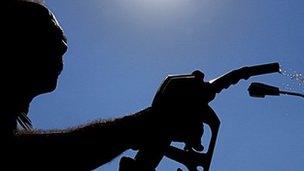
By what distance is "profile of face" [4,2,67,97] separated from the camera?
146 inches

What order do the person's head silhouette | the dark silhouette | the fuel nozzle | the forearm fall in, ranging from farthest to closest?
the person's head silhouette < the fuel nozzle < the forearm < the dark silhouette

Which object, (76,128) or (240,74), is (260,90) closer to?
(240,74)

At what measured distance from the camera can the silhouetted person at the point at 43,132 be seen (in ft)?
Answer: 10.1

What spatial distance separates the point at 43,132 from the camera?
11.6 ft

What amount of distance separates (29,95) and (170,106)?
1.40 m

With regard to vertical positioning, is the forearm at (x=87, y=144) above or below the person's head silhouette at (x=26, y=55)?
below

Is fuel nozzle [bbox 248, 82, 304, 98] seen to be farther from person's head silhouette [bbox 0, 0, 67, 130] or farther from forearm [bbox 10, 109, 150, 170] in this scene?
person's head silhouette [bbox 0, 0, 67, 130]

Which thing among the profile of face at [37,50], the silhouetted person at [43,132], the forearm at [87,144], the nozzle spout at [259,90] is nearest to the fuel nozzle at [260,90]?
the nozzle spout at [259,90]

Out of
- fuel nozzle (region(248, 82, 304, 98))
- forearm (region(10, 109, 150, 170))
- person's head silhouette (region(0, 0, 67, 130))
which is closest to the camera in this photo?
forearm (region(10, 109, 150, 170))

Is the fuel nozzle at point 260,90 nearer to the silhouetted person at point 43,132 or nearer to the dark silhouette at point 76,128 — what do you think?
the dark silhouette at point 76,128

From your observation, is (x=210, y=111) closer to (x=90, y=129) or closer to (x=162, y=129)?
(x=162, y=129)

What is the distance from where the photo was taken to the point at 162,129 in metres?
2.97

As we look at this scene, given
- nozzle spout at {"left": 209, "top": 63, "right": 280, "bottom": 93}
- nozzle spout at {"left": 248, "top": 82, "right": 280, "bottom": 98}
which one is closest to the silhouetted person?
nozzle spout at {"left": 209, "top": 63, "right": 280, "bottom": 93}

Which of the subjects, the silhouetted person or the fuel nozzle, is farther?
the fuel nozzle
